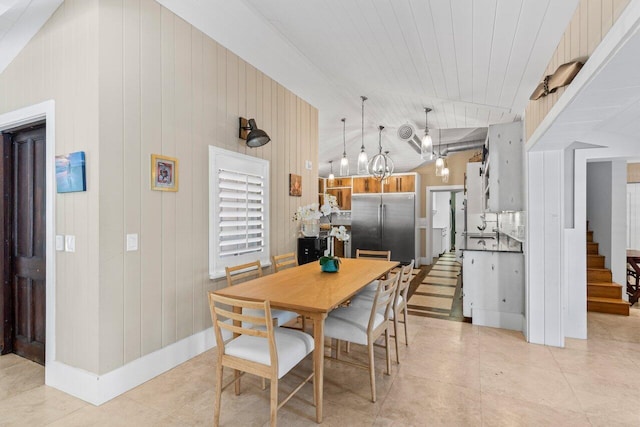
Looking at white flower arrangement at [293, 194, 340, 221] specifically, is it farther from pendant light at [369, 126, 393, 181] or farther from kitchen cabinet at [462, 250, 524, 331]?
kitchen cabinet at [462, 250, 524, 331]

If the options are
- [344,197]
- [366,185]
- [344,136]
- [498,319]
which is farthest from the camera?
[344,197]

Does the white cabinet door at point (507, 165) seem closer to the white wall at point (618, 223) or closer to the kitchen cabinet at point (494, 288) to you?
the kitchen cabinet at point (494, 288)

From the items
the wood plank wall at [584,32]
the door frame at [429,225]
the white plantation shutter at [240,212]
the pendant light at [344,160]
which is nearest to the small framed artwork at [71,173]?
the white plantation shutter at [240,212]

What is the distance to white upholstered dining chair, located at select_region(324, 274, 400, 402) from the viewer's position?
2.14 m

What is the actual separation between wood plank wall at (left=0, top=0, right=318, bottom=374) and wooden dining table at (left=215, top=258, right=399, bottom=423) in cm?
65

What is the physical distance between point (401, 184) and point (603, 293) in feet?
14.0

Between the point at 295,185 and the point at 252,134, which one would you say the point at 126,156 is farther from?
the point at 295,185

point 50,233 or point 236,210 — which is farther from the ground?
point 236,210

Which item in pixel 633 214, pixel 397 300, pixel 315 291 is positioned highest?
pixel 633 214

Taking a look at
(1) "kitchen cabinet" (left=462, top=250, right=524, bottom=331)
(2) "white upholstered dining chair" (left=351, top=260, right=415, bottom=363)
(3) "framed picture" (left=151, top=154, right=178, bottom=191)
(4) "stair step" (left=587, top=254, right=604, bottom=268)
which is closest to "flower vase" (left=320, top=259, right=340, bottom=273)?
(2) "white upholstered dining chair" (left=351, top=260, right=415, bottom=363)

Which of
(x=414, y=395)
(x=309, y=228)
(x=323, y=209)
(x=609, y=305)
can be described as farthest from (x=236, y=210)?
(x=609, y=305)

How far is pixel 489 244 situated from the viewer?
4.14 metres

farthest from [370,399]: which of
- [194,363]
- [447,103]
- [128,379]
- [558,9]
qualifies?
[447,103]

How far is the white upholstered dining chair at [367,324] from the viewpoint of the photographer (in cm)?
214
